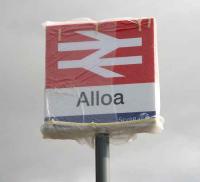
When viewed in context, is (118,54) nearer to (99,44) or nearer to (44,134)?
(99,44)

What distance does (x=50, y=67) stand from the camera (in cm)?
2503

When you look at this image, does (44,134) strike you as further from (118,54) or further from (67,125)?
(118,54)

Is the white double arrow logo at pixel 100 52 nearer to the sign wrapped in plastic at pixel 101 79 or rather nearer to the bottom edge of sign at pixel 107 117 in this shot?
the sign wrapped in plastic at pixel 101 79

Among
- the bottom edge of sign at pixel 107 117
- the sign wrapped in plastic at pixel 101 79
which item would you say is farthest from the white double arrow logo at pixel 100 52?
the bottom edge of sign at pixel 107 117

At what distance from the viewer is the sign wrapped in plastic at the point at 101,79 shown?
24.2m

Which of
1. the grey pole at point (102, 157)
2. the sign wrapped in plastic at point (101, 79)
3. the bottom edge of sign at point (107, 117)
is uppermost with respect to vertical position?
the sign wrapped in plastic at point (101, 79)

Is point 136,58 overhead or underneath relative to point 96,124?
overhead

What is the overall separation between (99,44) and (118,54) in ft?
2.18

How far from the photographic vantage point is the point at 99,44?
25.1m

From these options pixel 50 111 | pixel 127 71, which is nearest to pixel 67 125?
pixel 50 111

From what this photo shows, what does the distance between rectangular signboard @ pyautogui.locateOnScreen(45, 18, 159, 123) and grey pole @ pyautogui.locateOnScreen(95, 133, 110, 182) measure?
2.19ft

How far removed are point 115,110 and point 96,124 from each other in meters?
0.65

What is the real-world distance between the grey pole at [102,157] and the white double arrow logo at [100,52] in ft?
5.78

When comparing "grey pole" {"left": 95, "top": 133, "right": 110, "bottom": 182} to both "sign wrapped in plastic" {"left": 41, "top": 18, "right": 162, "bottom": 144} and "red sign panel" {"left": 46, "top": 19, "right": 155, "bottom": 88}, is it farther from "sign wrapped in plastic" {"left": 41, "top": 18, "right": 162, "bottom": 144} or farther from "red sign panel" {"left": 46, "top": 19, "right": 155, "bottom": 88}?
"red sign panel" {"left": 46, "top": 19, "right": 155, "bottom": 88}
